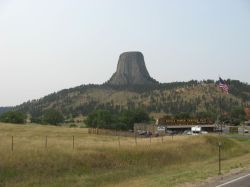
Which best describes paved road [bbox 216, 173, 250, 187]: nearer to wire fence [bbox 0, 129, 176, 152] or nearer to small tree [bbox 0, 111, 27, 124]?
wire fence [bbox 0, 129, 176, 152]

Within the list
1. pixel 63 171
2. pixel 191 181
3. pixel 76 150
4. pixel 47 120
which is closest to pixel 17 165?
pixel 63 171

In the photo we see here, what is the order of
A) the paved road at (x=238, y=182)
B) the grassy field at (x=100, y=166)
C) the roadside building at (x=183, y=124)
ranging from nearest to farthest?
1. the paved road at (x=238, y=182)
2. the grassy field at (x=100, y=166)
3. the roadside building at (x=183, y=124)

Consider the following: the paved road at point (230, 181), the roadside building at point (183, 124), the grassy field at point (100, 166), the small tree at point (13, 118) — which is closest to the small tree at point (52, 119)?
the small tree at point (13, 118)

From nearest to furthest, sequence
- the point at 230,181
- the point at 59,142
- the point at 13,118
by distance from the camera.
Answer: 1. the point at 230,181
2. the point at 59,142
3. the point at 13,118

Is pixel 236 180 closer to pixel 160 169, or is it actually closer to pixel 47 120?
pixel 160 169

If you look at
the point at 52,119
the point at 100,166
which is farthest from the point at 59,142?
the point at 52,119

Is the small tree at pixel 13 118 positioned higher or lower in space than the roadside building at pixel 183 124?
higher

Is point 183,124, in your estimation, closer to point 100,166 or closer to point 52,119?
point 52,119

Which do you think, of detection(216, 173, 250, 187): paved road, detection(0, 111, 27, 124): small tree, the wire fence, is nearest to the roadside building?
detection(0, 111, 27, 124): small tree

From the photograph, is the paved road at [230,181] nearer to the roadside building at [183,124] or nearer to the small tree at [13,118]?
the small tree at [13,118]

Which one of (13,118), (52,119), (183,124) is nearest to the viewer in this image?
(13,118)

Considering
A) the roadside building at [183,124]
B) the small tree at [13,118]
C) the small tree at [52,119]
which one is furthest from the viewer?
the small tree at [52,119]

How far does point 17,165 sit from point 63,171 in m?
3.66

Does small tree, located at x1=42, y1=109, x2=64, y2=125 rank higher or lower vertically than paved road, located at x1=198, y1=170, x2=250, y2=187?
higher
